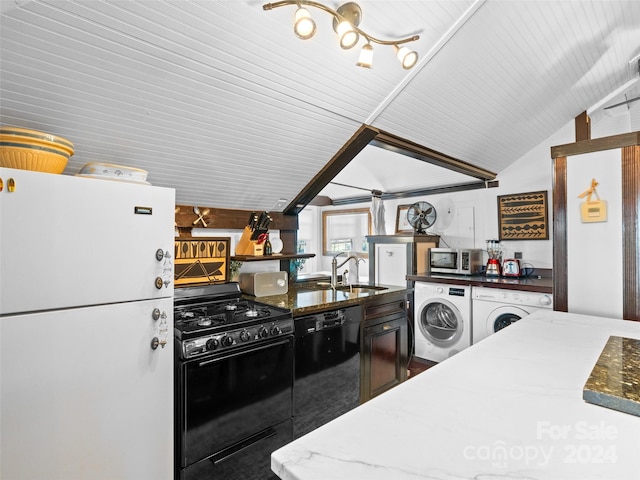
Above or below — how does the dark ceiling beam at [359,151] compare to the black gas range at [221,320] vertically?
above

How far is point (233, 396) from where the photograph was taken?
5.52ft

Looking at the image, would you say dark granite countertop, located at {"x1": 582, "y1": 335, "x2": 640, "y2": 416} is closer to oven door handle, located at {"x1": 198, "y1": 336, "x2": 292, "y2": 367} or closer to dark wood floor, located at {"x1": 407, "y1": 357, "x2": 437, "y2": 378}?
oven door handle, located at {"x1": 198, "y1": 336, "x2": 292, "y2": 367}

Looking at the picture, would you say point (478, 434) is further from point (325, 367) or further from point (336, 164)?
point (336, 164)

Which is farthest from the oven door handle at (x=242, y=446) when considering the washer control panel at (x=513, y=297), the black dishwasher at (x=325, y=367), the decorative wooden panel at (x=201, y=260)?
the washer control panel at (x=513, y=297)

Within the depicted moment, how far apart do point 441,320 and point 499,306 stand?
0.66 m

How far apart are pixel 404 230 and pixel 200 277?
314 cm

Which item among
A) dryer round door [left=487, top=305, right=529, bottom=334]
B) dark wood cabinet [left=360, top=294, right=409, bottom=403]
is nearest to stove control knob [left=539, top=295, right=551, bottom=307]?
dryer round door [left=487, top=305, right=529, bottom=334]

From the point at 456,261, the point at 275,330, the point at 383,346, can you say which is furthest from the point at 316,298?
the point at 456,261

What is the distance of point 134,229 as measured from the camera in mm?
1413

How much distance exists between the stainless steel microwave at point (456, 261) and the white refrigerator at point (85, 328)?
10.1ft

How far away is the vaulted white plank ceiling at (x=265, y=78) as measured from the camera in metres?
1.33

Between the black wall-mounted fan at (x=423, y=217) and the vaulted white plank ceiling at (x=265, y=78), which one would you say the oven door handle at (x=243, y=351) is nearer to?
the vaulted white plank ceiling at (x=265, y=78)

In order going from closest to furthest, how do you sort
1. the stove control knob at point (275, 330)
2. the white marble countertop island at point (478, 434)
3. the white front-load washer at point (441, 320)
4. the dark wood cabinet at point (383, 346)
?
the white marble countertop island at point (478, 434), the stove control knob at point (275, 330), the dark wood cabinet at point (383, 346), the white front-load washer at point (441, 320)

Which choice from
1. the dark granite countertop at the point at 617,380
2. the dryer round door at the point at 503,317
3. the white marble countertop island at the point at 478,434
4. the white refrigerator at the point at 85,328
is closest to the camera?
the white marble countertop island at the point at 478,434
